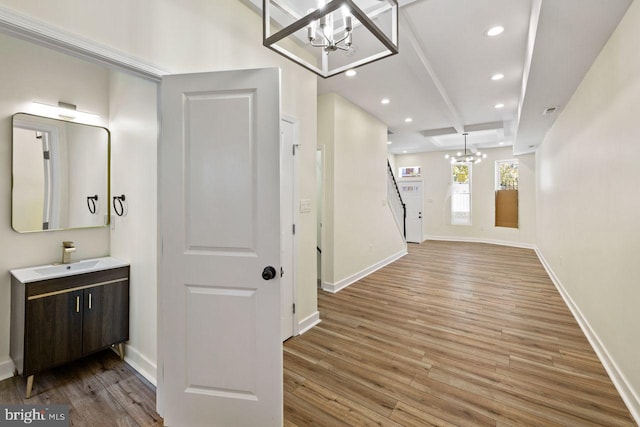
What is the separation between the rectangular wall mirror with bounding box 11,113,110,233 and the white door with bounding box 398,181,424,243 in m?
8.64

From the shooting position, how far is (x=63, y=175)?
8.27ft

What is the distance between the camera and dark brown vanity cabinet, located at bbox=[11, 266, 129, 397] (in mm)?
1985

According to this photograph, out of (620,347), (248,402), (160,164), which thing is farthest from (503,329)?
(160,164)

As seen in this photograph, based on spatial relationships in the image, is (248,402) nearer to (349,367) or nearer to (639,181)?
(349,367)

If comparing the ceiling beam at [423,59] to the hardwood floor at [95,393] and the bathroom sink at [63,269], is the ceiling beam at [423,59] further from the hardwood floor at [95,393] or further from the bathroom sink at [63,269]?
the hardwood floor at [95,393]

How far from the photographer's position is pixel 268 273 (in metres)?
1.60

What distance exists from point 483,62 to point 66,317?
488 centimetres

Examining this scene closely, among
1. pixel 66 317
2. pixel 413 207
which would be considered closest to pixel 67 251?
pixel 66 317

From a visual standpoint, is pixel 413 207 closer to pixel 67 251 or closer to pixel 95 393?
pixel 67 251

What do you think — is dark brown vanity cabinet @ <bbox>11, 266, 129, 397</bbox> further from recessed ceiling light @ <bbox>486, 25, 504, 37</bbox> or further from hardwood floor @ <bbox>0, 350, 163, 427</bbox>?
recessed ceiling light @ <bbox>486, 25, 504, 37</bbox>

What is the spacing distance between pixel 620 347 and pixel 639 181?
1266 mm

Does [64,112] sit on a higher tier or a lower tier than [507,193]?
higher

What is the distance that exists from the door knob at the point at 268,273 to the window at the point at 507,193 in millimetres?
9022

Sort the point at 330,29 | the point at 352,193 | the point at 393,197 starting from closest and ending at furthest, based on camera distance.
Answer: the point at 330,29
the point at 352,193
the point at 393,197
